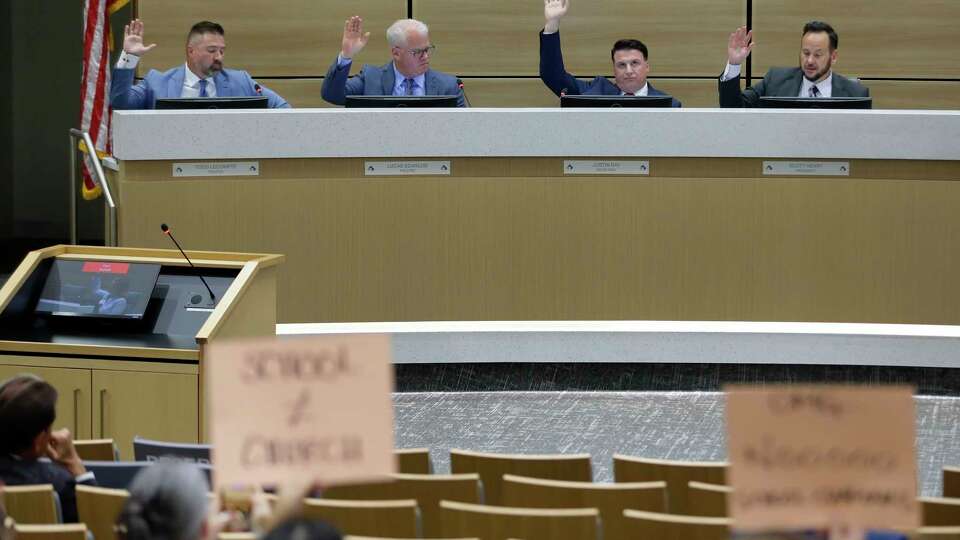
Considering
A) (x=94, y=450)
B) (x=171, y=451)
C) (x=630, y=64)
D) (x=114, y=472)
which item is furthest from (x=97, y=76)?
(x=114, y=472)

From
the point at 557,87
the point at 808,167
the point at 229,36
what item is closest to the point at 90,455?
the point at 808,167

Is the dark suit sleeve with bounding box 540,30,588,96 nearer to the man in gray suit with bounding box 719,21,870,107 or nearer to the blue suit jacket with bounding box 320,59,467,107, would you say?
the blue suit jacket with bounding box 320,59,467,107

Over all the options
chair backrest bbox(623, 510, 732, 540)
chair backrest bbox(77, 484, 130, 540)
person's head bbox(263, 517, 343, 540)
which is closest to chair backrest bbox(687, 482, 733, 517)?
chair backrest bbox(623, 510, 732, 540)

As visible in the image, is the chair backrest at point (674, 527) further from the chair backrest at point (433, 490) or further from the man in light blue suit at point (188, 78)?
the man in light blue suit at point (188, 78)

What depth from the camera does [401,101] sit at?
7.11 meters

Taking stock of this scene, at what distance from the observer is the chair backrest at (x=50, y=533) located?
2980 millimetres

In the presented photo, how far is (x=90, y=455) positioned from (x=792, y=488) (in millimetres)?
2462

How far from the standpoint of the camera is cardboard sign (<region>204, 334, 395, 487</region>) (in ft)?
7.91

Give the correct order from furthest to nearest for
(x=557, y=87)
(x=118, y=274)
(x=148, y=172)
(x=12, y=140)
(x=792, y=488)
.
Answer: (x=12, y=140)
(x=557, y=87)
(x=148, y=172)
(x=118, y=274)
(x=792, y=488)

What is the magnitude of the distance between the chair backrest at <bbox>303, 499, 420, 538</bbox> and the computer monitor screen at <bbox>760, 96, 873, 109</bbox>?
427 centimetres

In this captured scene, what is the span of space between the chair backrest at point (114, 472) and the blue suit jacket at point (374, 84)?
4.22 m

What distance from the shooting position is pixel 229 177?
7.02 meters

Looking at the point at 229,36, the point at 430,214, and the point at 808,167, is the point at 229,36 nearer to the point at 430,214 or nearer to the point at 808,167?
the point at 430,214

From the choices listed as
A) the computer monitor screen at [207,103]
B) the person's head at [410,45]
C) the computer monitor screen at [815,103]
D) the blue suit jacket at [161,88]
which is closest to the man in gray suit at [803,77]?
the computer monitor screen at [815,103]
